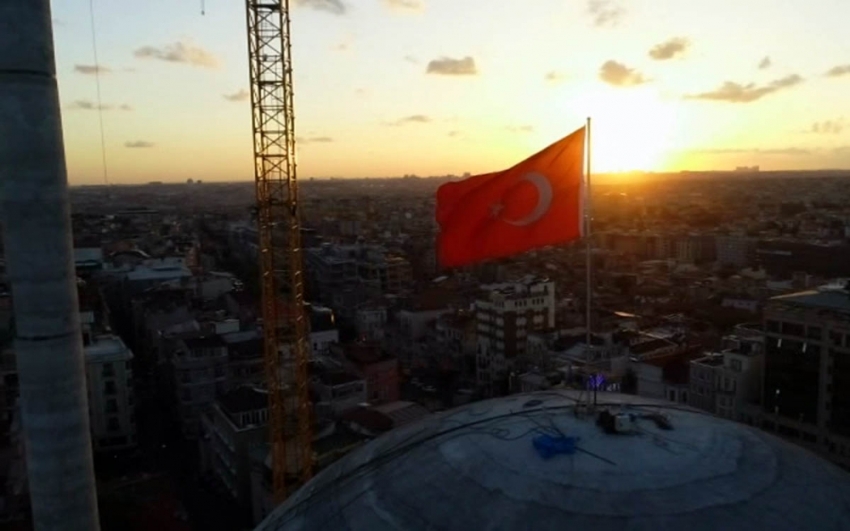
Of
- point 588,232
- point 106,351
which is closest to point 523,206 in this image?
point 588,232

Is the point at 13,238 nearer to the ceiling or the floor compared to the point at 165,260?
nearer to the ceiling

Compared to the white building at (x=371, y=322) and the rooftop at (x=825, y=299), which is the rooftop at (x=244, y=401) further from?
the white building at (x=371, y=322)

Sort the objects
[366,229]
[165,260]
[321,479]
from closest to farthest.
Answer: [321,479] → [165,260] → [366,229]

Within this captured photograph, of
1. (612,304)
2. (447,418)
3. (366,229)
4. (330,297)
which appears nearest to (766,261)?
(612,304)

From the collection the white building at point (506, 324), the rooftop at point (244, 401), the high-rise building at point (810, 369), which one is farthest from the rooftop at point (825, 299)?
the rooftop at point (244, 401)

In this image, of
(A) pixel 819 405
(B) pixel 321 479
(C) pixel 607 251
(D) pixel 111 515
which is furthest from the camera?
(C) pixel 607 251

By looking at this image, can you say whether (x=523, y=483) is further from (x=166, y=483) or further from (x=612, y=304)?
(x=612, y=304)

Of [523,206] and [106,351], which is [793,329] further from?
[106,351]

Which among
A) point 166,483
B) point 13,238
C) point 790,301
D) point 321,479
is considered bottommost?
point 166,483
